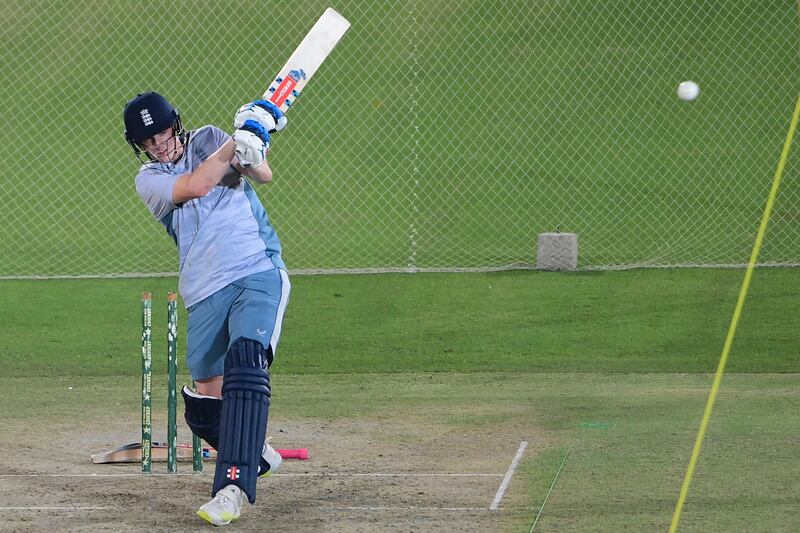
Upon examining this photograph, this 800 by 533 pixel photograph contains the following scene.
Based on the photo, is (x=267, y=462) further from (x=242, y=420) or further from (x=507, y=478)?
(x=507, y=478)

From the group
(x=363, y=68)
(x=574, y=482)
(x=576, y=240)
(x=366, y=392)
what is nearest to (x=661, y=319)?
(x=576, y=240)

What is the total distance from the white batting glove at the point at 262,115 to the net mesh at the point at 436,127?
6.96 m

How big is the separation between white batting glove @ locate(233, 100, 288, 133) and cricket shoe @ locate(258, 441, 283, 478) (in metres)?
1.40

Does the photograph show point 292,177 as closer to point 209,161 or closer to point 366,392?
point 366,392

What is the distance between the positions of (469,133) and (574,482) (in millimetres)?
10633

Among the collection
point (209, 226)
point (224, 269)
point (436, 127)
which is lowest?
point (436, 127)

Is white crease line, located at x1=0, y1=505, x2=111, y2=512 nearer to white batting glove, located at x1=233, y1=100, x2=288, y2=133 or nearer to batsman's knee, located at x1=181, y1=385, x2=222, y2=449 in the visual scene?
batsman's knee, located at x1=181, y1=385, x2=222, y2=449

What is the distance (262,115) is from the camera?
17.0ft

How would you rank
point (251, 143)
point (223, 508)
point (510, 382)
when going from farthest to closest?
point (510, 382)
point (251, 143)
point (223, 508)

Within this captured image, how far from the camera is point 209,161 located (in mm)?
5113

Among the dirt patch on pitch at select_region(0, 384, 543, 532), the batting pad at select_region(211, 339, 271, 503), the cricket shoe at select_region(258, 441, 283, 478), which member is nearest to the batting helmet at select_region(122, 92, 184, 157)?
the batting pad at select_region(211, 339, 271, 503)

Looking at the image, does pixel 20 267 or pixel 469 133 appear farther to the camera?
pixel 469 133

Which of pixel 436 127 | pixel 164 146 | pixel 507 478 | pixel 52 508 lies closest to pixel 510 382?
pixel 507 478

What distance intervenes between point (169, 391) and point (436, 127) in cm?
1072
